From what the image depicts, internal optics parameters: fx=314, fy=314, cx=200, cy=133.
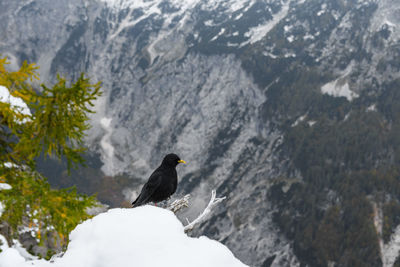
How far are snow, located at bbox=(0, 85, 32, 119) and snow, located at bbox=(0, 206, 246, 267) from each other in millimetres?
3467

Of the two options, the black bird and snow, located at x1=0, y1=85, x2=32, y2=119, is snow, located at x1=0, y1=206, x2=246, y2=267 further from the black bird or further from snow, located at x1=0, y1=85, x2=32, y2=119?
the black bird

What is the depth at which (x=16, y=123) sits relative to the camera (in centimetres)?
655

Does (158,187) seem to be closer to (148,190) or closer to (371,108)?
(148,190)

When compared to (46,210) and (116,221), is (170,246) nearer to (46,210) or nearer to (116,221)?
(116,221)

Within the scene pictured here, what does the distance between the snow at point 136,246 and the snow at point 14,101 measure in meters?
3.47

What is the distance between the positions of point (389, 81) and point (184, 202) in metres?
226

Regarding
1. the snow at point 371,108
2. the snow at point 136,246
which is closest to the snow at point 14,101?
the snow at point 136,246

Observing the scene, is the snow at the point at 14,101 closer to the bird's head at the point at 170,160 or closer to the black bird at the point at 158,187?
the black bird at the point at 158,187

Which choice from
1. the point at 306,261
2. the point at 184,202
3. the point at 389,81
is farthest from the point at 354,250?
the point at 184,202

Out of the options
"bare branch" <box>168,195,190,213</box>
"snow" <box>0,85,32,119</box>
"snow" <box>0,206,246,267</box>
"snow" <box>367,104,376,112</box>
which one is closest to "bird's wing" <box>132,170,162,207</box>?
"bare branch" <box>168,195,190,213</box>

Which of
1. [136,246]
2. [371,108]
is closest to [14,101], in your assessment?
[136,246]

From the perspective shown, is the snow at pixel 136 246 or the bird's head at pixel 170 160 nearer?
the snow at pixel 136 246

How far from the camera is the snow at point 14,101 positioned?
6305 millimetres

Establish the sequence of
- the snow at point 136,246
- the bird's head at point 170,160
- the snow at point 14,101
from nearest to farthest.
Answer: the snow at point 136,246 < the snow at point 14,101 < the bird's head at point 170,160
